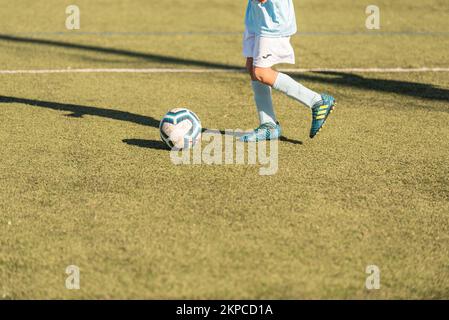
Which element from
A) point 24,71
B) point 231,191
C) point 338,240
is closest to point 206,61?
point 24,71

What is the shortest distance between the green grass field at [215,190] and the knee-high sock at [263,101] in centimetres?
27

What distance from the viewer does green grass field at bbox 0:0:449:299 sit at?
3502 mm

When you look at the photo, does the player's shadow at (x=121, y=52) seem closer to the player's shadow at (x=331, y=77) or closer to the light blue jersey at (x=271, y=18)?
the player's shadow at (x=331, y=77)

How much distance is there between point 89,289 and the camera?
3.37 meters

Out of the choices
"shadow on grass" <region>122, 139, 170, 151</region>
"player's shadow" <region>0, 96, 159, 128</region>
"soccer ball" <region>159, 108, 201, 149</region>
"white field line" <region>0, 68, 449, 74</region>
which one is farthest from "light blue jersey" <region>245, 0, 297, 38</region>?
"white field line" <region>0, 68, 449, 74</region>

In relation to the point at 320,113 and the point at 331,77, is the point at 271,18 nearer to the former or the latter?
the point at 320,113

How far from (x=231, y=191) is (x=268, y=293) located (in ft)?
4.51

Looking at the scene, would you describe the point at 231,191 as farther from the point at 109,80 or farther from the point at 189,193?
the point at 109,80

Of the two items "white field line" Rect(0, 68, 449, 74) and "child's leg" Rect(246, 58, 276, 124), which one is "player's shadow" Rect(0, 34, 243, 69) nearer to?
"white field line" Rect(0, 68, 449, 74)

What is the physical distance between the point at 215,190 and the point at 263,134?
126 cm

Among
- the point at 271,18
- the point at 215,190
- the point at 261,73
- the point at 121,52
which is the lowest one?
the point at 215,190

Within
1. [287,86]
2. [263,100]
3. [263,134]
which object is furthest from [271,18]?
[263,134]

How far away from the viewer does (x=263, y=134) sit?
577 centimetres
